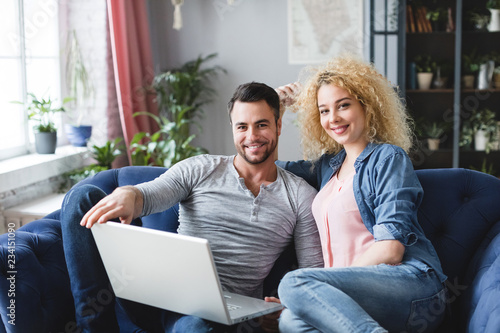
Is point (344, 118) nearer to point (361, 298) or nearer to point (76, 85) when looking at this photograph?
point (361, 298)

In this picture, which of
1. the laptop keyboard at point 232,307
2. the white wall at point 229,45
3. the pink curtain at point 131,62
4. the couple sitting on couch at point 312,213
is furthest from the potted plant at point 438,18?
the laptop keyboard at point 232,307

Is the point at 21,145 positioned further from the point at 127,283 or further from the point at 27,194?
the point at 127,283

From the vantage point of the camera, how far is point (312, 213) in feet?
6.50

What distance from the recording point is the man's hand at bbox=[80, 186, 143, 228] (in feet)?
5.39

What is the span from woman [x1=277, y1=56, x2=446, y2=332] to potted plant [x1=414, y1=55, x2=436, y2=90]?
8.91ft

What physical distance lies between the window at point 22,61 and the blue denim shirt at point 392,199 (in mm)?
2291

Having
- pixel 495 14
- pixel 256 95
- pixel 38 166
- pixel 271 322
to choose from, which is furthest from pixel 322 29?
pixel 271 322

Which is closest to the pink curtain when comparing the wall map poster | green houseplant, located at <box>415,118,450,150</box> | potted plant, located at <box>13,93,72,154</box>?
potted plant, located at <box>13,93,72,154</box>

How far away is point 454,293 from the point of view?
1934 mm

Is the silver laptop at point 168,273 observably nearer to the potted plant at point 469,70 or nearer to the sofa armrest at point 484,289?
the sofa armrest at point 484,289

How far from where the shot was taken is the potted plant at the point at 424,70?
182 inches

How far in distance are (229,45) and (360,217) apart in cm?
339

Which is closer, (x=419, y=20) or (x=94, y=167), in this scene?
(x=94, y=167)

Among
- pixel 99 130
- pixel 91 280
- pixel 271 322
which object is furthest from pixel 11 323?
pixel 99 130
